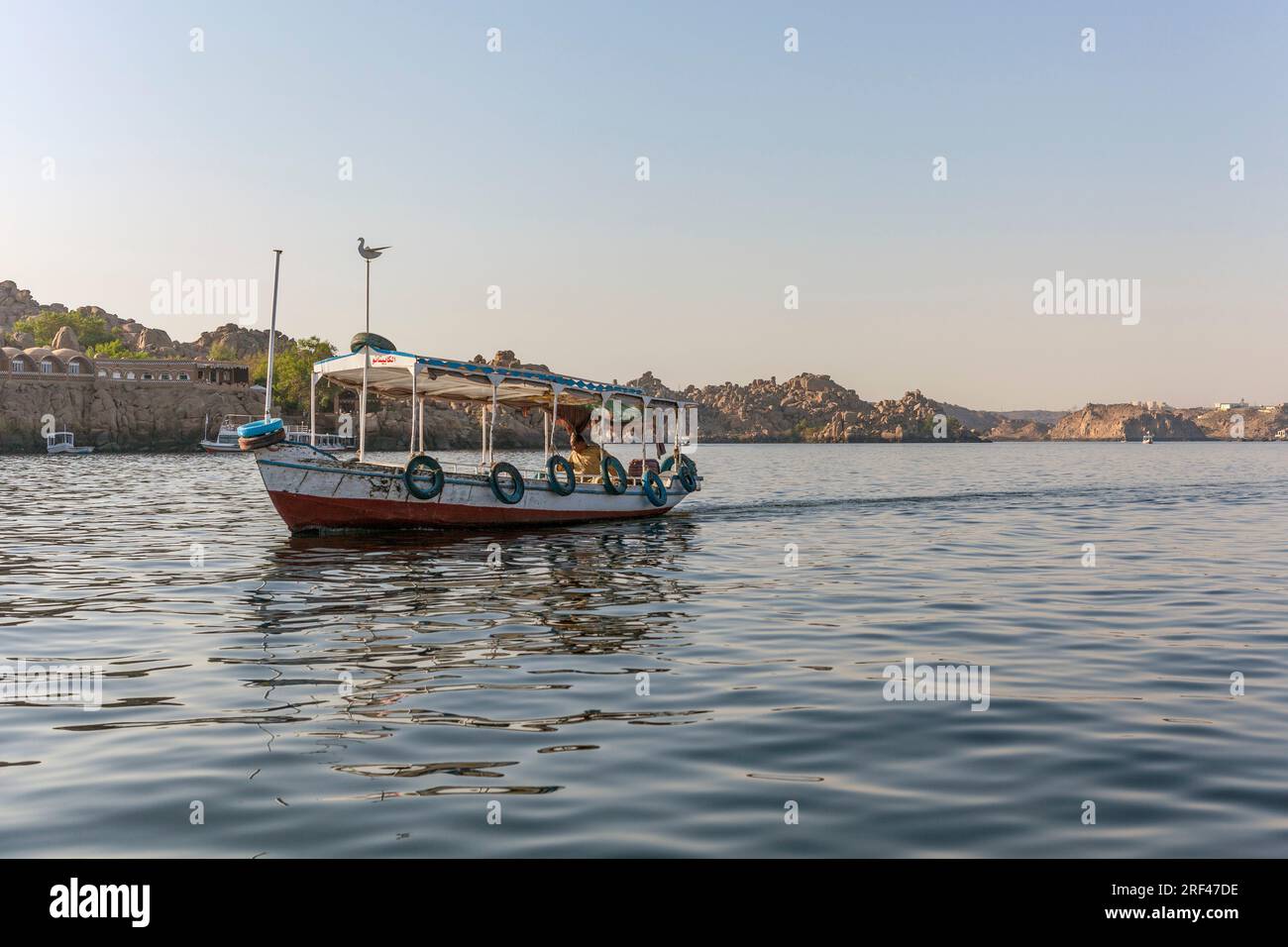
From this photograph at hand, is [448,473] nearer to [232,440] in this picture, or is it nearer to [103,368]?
[232,440]

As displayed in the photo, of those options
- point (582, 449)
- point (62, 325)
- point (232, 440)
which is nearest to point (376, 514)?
point (582, 449)

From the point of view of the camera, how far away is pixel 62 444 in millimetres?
109438

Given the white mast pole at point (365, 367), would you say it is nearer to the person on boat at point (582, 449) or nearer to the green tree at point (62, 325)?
the person on boat at point (582, 449)

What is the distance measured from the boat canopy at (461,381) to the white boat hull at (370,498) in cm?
254

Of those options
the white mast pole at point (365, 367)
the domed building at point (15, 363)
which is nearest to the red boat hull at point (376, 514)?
the white mast pole at point (365, 367)

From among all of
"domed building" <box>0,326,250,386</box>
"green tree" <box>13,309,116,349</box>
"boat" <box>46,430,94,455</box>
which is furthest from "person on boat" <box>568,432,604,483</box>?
"green tree" <box>13,309,116,349</box>

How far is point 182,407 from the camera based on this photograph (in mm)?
133875

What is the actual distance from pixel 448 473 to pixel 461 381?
9.71 ft

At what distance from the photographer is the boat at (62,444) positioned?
110 meters

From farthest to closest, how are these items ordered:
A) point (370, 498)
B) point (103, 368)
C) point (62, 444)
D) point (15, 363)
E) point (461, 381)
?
point (103, 368)
point (15, 363)
point (62, 444)
point (461, 381)
point (370, 498)

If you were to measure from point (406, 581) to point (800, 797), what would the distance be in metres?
13.2

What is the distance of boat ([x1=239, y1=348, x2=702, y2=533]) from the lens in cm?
2645
